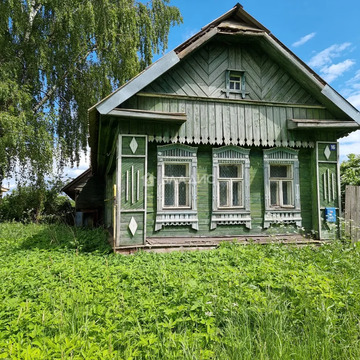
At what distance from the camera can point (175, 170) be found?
281 inches

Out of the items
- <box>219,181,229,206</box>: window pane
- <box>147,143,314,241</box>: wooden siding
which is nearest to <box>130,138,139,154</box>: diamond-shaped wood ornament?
<box>147,143,314,241</box>: wooden siding

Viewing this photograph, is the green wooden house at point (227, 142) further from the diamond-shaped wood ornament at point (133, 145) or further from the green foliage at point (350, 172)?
the green foliage at point (350, 172)

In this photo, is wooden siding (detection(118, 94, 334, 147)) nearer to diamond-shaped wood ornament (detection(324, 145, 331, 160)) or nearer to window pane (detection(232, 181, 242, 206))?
diamond-shaped wood ornament (detection(324, 145, 331, 160))

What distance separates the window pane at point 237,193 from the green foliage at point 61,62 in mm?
8411

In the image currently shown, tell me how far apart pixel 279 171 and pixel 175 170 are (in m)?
2.97

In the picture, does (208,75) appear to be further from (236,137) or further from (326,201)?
(326,201)

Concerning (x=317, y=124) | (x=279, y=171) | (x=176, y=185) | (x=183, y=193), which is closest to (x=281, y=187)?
(x=279, y=171)

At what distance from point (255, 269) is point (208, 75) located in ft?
16.9

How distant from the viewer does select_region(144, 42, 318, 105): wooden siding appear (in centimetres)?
705

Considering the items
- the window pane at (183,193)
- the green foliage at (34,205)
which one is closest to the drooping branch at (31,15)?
the green foliage at (34,205)

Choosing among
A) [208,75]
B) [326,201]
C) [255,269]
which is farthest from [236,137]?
[255,269]

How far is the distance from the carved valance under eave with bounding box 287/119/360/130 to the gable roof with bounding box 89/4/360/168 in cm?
21

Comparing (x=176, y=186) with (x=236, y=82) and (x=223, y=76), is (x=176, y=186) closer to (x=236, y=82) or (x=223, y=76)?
(x=223, y=76)

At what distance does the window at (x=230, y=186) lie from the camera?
24.0ft
